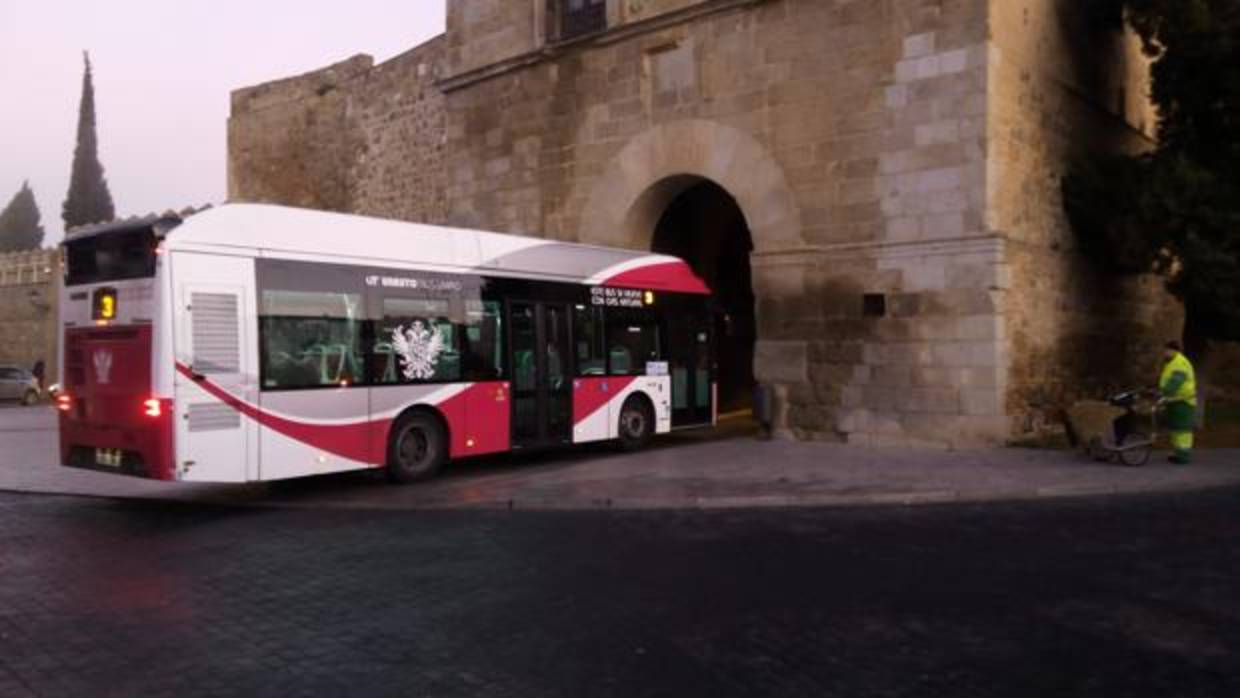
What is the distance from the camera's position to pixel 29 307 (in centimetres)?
4294

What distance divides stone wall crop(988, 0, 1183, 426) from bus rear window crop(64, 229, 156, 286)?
10.2 metres

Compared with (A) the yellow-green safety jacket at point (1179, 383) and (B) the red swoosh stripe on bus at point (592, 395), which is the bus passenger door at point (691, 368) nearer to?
(B) the red swoosh stripe on bus at point (592, 395)

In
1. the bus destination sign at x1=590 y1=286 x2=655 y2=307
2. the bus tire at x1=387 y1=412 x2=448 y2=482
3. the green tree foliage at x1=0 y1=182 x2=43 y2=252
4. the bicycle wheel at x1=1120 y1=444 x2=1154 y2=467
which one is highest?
the green tree foliage at x1=0 y1=182 x2=43 y2=252

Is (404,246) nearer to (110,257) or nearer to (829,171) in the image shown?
(110,257)

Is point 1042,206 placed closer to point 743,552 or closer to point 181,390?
point 743,552

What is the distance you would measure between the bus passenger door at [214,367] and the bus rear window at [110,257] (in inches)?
14.8

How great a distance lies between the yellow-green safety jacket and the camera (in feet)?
40.6


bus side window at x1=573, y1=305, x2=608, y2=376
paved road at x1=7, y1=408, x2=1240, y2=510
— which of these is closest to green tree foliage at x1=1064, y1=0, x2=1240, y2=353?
paved road at x1=7, y1=408, x2=1240, y2=510

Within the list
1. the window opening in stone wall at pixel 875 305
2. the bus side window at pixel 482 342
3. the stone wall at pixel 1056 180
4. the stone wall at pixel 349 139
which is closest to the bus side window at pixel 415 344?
the bus side window at pixel 482 342

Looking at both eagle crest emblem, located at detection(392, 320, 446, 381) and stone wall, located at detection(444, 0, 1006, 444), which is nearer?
eagle crest emblem, located at detection(392, 320, 446, 381)

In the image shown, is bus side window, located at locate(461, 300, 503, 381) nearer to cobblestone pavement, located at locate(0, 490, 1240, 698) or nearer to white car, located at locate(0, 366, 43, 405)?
cobblestone pavement, located at locate(0, 490, 1240, 698)

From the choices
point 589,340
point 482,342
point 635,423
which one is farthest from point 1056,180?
point 482,342

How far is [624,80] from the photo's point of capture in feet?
57.5

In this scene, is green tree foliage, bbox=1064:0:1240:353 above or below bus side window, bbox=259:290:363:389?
above
